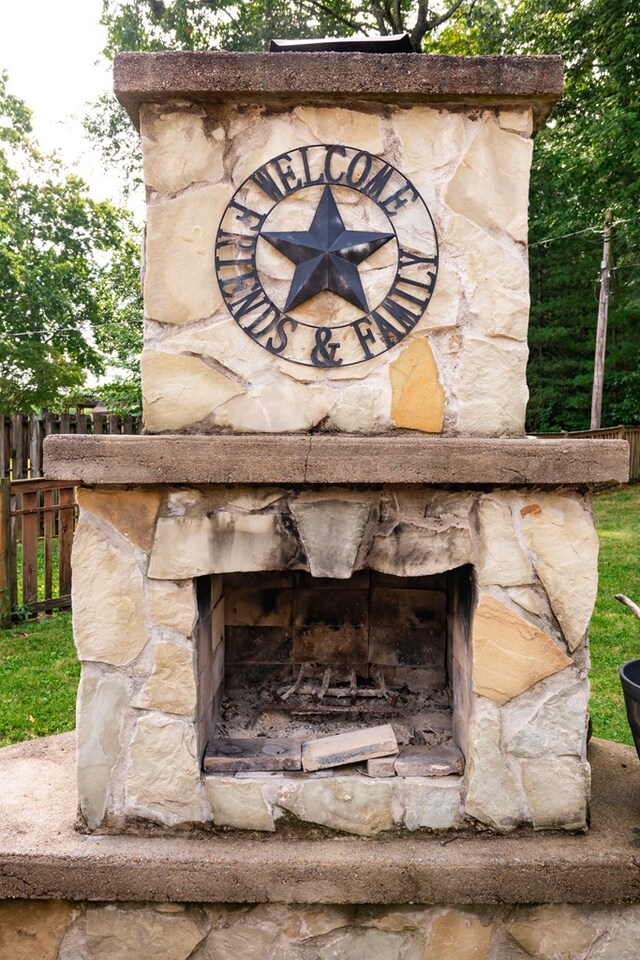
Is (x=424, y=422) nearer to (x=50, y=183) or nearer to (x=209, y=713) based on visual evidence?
(x=209, y=713)

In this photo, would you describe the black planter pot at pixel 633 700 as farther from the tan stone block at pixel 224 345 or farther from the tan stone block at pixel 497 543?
the tan stone block at pixel 224 345

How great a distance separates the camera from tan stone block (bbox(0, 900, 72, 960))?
Result: 2246mm

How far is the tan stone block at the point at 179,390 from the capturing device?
231cm

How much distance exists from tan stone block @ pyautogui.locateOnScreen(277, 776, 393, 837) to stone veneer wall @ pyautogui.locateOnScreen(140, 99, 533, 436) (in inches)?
45.6

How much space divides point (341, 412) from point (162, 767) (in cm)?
128

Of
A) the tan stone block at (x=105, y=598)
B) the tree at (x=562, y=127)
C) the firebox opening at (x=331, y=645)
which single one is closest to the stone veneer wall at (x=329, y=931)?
the firebox opening at (x=331, y=645)

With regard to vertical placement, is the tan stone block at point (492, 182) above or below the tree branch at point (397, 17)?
below

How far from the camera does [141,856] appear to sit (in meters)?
2.19

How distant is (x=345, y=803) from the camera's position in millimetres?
2326

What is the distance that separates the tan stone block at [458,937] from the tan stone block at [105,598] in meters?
1.28

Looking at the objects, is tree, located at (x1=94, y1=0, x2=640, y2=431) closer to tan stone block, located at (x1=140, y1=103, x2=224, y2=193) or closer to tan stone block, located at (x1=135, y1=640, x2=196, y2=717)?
tan stone block, located at (x1=140, y1=103, x2=224, y2=193)

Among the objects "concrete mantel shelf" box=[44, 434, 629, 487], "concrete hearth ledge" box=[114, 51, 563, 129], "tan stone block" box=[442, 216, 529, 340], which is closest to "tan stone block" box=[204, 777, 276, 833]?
"concrete mantel shelf" box=[44, 434, 629, 487]

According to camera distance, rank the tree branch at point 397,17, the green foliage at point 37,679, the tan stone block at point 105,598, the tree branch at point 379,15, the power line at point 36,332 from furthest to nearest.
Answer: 1. the power line at point 36,332
2. the tree branch at point 379,15
3. the tree branch at point 397,17
4. the green foliage at point 37,679
5. the tan stone block at point 105,598

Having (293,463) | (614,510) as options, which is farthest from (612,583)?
(293,463)
